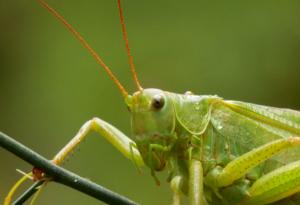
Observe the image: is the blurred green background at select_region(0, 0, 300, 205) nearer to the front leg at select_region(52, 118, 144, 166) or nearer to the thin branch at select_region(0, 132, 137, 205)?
the front leg at select_region(52, 118, 144, 166)

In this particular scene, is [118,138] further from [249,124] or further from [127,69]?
[127,69]

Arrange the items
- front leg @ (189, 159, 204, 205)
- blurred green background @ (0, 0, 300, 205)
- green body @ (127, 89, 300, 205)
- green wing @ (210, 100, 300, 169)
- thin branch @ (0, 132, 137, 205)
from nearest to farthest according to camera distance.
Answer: thin branch @ (0, 132, 137, 205), front leg @ (189, 159, 204, 205), green body @ (127, 89, 300, 205), green wing @ (210, 100, 300, 169), blurred green background @ (0, 0, 300, 205)

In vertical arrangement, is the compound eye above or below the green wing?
above

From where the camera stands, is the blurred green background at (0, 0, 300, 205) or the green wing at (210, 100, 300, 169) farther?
the blurred green background at (0, 0, 300, 205)

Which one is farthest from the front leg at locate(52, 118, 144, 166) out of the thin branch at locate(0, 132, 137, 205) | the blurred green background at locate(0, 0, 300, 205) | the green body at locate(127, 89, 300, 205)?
the blurred green background at locate(0, 0, 300, 205)

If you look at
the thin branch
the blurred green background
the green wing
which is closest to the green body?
the green wing

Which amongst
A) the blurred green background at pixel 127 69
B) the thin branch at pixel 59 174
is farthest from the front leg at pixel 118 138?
the blurred green background at pixel 127 69

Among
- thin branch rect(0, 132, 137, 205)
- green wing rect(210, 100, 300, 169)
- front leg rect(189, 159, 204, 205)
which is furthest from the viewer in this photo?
green wing rect(210, 100, 300, 169)

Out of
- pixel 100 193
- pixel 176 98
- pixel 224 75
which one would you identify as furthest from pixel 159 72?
pixel 100 193
